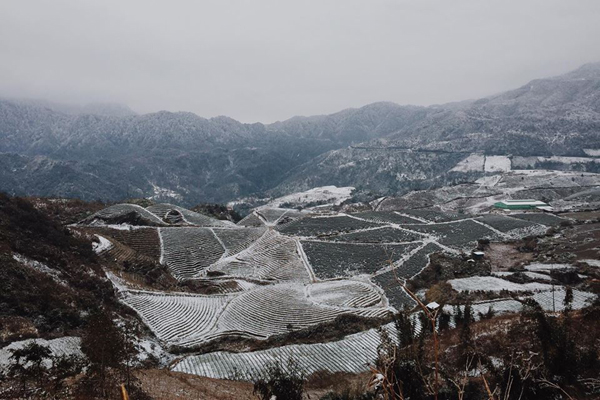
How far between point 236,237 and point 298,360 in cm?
3812

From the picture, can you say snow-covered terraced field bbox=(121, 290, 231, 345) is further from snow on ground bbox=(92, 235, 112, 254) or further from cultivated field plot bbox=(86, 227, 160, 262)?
cultivated field plot bbox=(86, 227, 160, 262)

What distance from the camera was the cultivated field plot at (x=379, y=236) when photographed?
55531 mm

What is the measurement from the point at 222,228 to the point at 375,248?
23875 mm

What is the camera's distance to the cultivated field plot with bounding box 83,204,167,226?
174 feet

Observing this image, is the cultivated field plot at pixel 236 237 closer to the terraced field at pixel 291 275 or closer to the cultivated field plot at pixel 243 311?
the terraced field at pixel 291 275

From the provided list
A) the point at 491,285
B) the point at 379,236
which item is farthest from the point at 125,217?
the point at 491,285

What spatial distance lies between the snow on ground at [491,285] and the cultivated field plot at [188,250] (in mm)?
28467

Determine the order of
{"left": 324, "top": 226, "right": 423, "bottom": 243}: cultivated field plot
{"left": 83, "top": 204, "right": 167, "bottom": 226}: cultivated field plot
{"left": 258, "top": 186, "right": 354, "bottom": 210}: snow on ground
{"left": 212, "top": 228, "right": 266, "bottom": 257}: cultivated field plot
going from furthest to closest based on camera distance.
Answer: {"left": 258, "top": 186, "right": 354, "bottom": 210}: snow on ground < {"left": 324, "top": 226, "right": 423, "bottom": 243}: cultivated field plot < {"left": 83, "top": 204, "right": 167, "bottom": 226}: cultivated field plot < {"left": 212, "top": 228, "right": 266, "bottom": 257}: cultivated field plot

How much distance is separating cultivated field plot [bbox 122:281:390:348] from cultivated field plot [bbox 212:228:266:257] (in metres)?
15.5

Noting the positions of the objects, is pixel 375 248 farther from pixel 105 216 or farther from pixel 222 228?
pixel 105 216

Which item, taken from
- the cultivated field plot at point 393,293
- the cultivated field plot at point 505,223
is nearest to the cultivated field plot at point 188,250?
the cultivated field plot at point 393,293

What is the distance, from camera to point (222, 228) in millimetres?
57594

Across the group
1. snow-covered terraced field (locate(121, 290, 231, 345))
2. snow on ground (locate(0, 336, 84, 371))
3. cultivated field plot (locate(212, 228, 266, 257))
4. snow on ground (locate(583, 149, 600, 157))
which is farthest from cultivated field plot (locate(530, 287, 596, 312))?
snow on ground (locate(583, 149, 600, 157))

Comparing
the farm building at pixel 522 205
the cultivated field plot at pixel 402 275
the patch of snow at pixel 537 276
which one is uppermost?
the patch of snow at pixel 537 276
